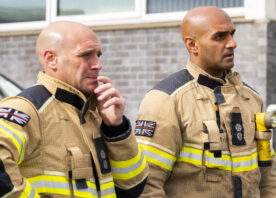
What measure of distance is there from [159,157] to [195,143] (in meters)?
0.18

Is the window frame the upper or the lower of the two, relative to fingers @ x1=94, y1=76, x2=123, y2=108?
lower

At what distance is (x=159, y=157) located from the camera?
11.9 ft

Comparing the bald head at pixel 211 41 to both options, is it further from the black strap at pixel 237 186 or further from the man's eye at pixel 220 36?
the black strap at pixel 237 186

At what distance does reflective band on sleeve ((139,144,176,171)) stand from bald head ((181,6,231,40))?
0.62 metres

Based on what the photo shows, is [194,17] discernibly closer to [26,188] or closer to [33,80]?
[26,188]

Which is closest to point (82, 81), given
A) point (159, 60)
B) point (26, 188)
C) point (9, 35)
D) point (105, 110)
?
point (105, 110)

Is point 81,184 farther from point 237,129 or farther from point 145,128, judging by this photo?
point 237,129

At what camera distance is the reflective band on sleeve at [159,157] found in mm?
3621

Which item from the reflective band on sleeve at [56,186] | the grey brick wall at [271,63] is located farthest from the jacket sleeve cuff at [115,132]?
the grey brick wall at [271,63]

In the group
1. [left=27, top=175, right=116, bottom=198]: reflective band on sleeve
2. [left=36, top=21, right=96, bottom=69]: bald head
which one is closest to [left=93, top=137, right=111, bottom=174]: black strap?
[left=27, top=175, right=116, bottom=198]: reflective band on sleeve

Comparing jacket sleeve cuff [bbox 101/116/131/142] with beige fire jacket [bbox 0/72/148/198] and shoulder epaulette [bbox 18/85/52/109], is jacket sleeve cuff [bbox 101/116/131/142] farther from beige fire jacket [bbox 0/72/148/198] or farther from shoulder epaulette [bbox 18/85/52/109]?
shoulder epaulette [bbox 18/85/52/109]

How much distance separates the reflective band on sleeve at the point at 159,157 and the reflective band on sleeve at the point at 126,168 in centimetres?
47

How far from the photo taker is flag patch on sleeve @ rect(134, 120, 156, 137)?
3648mm

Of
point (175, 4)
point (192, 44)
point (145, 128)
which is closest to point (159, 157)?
point (145, 128)
